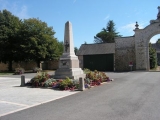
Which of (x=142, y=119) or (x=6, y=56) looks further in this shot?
(x=6, y=56)

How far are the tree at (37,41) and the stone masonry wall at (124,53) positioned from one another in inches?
428

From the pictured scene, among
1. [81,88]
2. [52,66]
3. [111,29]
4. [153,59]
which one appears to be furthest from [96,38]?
[81,88]

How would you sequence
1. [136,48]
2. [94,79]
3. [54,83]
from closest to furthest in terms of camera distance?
1. [54,83]
2. [94,79]
3. [136,48]

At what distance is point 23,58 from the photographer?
1262 inches

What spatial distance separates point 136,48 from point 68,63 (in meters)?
18.4

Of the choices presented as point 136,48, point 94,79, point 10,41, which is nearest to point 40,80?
point 94,79

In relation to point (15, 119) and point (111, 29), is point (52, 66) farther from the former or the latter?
point (111, 29)

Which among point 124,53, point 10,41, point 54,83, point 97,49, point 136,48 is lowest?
point 54,83

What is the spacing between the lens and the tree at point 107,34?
73500mm

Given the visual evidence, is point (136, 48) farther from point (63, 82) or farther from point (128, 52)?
point (63, 82)

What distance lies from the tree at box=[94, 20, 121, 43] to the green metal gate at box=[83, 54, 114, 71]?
40598mm

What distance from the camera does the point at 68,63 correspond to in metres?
14.0

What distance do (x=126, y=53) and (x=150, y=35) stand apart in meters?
4.49

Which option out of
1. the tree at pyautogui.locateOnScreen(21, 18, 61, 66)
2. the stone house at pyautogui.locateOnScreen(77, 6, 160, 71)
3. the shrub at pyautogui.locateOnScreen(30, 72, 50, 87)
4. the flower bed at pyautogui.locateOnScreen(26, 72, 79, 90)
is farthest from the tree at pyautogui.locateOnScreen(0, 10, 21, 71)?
the flower bed at pyautogui.locateOnScreen(26, 72, 79, 90)
